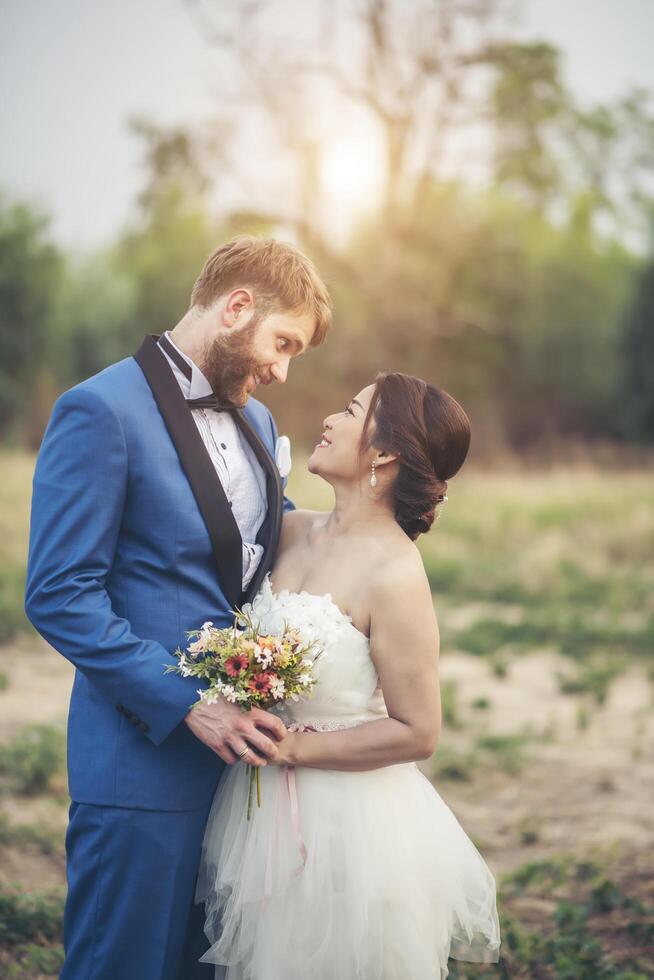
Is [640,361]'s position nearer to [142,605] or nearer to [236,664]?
[142,605]

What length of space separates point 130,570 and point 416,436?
36.4 inches

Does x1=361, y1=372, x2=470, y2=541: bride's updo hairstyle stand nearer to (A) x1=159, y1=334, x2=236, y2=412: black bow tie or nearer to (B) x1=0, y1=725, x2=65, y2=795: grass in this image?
(A) x1=159, y1=334, x2=236, y2=412: black bow tie

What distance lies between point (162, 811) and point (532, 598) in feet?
27.8

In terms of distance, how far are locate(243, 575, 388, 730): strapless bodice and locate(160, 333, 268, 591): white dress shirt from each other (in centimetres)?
21

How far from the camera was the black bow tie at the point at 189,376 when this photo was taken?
2.87m

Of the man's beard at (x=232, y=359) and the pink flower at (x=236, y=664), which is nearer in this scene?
the pink flower at (x=236, y=664)

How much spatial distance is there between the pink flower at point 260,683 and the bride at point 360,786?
0.32m

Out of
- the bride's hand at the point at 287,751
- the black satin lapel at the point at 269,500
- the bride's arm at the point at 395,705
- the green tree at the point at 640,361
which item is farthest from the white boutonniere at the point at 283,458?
the green tree at the point at 640,361

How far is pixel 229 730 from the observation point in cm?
251

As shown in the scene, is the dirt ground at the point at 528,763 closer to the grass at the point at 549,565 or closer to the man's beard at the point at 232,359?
the grass at the point at 549,565

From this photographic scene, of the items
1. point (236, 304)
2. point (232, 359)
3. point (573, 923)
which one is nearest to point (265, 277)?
point (236, 304)

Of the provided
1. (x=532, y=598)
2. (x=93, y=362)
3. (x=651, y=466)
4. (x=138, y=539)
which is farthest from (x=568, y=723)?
(x=93, y=362)

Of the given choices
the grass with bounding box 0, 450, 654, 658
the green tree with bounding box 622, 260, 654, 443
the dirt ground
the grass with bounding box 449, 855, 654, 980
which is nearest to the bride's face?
the grass with bounding box 449, 855, 654, 980

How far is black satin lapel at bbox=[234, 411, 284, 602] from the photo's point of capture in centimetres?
298
